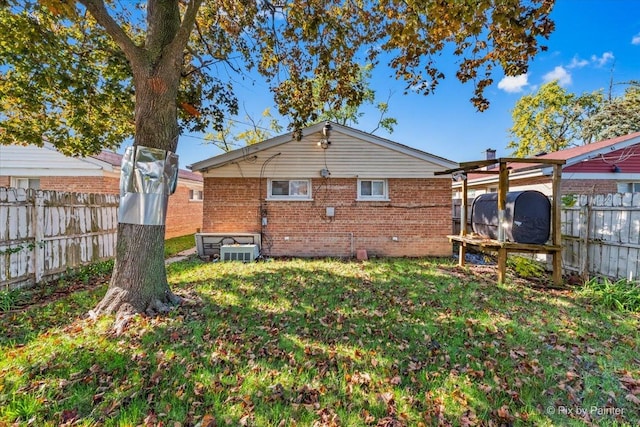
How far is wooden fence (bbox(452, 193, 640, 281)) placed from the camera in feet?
18.4

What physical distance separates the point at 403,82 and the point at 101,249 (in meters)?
8.75

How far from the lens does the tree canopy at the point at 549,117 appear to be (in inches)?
1008

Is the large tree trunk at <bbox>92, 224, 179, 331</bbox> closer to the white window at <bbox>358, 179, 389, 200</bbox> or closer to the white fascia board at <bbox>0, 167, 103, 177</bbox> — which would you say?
the white window at <bbox>358, 179, 389, 200</bbox>

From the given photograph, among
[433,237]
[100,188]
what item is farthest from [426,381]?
[100,188]

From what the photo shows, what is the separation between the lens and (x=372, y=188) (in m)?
9.85

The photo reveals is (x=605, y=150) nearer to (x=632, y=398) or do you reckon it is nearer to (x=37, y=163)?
(x=632, y=398)

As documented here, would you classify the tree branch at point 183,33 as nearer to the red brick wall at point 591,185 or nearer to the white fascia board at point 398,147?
the white fascia board at point 398,147

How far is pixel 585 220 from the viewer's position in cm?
657

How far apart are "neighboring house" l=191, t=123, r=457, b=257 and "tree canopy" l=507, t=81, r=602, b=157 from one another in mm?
22616

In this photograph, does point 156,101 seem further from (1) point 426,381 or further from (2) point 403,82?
(1) point 426,381

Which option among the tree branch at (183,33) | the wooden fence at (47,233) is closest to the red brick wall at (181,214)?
the wooden fence at (47,233)

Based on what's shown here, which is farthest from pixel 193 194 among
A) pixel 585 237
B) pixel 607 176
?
pixel 607 176

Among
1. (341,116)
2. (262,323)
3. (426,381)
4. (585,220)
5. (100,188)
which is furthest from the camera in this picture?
(341,116)

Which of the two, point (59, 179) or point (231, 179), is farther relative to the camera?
point (59, 179)
